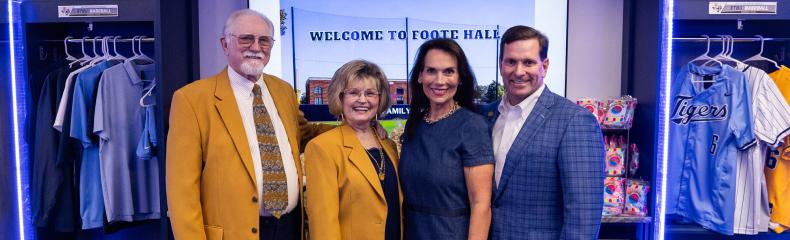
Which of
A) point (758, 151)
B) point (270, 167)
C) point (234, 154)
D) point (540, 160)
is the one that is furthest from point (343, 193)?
point (758, 151)

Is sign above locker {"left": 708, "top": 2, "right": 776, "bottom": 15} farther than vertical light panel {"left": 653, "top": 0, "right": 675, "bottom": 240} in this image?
Yes

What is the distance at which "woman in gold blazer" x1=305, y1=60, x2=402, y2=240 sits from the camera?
180 cm

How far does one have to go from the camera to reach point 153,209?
2850mm

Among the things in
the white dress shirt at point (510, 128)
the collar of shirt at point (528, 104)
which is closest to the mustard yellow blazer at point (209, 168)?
the white dress shirt at point (510, 128)

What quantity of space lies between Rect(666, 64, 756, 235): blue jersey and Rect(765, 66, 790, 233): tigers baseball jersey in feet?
0.70

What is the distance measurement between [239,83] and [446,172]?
88 cm

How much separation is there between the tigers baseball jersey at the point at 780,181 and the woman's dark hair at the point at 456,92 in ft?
6.14

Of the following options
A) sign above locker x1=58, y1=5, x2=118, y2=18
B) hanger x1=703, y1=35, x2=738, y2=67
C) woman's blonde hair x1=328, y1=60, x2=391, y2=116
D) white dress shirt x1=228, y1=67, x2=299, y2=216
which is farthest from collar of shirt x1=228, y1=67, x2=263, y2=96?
hanger x1=703, y1=35, x2=738, y2=67

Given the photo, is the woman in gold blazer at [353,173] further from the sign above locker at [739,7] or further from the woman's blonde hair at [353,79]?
the sign above locker at [739,7]

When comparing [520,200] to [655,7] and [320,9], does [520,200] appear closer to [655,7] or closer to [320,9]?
[655,7]

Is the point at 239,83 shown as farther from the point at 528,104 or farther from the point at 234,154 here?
the point at 528,104

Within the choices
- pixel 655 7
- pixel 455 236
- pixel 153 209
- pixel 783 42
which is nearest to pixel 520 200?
pixel 455 236

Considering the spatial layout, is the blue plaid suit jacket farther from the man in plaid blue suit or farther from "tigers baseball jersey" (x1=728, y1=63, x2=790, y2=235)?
"tigers baseball jersey" (x1=728, y1=63, x2=790, y2=235)

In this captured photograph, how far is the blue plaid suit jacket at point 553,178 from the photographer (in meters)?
1.65
